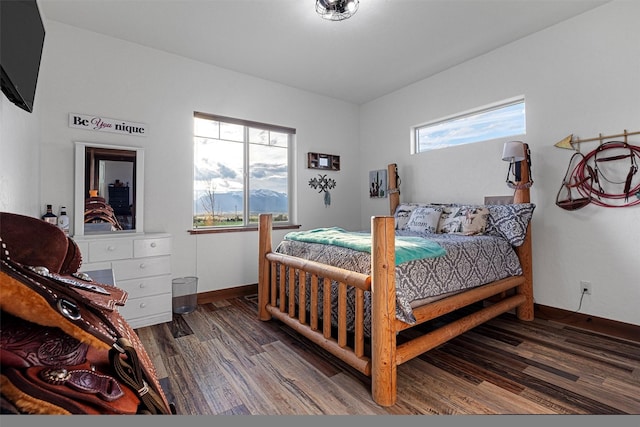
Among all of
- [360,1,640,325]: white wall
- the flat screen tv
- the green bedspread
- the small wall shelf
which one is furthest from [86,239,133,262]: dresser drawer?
[360,1,640,325]: white wall

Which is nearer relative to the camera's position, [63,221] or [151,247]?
[63,221]

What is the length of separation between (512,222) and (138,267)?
3336 mm

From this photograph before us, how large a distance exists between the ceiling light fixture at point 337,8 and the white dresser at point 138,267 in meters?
2.38

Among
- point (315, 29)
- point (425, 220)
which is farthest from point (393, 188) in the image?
point (315, 29)

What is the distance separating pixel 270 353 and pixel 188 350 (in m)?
0.62

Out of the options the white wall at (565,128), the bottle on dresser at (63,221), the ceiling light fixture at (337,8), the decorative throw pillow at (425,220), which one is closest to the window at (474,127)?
the white wall at (565,128)

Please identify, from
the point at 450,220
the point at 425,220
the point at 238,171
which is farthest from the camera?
the point at 238,171

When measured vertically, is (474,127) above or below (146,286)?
above

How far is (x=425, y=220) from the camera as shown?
3076 mm

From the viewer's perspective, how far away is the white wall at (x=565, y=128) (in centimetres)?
232

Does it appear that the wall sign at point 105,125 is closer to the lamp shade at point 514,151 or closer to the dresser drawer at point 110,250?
the dresser drawer at point 110,250

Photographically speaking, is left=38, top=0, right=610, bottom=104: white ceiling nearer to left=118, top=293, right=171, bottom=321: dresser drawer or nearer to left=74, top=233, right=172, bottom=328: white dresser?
left=74, top=233, right=172, bottom=328: white dresser

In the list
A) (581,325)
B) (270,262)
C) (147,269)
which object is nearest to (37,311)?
(270,262)

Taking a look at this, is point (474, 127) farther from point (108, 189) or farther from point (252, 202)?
point (108, 189)
